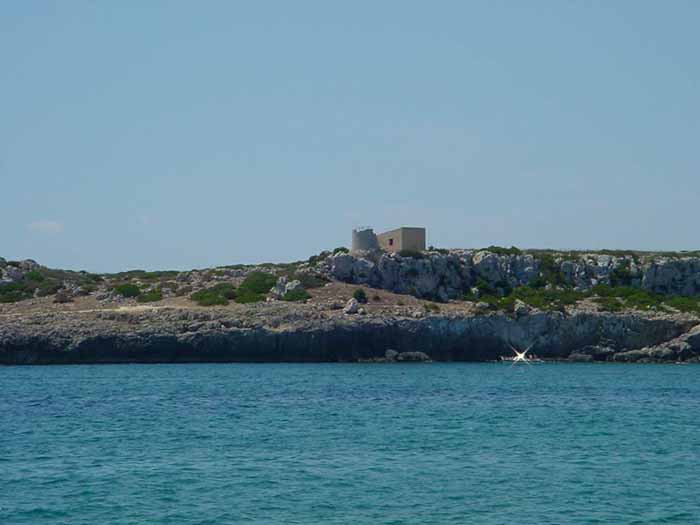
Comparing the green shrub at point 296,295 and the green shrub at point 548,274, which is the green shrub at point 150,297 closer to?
the green shrub at point 296,295

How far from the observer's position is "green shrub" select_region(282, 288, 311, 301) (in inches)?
2840

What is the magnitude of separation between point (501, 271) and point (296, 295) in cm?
1726

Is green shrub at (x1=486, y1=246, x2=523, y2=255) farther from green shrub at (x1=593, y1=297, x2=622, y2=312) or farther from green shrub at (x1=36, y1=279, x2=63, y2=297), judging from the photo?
Answer: green shrub at (x1=36, y1=279, x2=63, y2=297)

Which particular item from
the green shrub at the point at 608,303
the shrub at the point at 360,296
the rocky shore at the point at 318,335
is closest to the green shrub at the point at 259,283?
the shrub at the point at 360,296

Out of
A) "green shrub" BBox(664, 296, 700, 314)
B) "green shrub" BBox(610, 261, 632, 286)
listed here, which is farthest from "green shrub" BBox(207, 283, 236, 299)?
"green shrub" BBox(664, 296, 700, 314)

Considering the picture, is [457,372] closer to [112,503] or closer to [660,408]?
[660,408]

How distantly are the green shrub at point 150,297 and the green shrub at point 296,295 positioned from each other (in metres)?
9.54

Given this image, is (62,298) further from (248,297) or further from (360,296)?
(360,296)

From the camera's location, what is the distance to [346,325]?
66.6 metres

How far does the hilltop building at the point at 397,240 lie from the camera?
79438 millimetres

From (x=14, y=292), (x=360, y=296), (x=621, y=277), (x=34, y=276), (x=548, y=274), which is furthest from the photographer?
(x=34, y=276)

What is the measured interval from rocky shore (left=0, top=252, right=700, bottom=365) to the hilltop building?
2.45 metres

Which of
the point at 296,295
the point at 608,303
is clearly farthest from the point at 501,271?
the point at 296,295

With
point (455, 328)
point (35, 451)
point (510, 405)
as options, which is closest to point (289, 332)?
point (455, 328)
